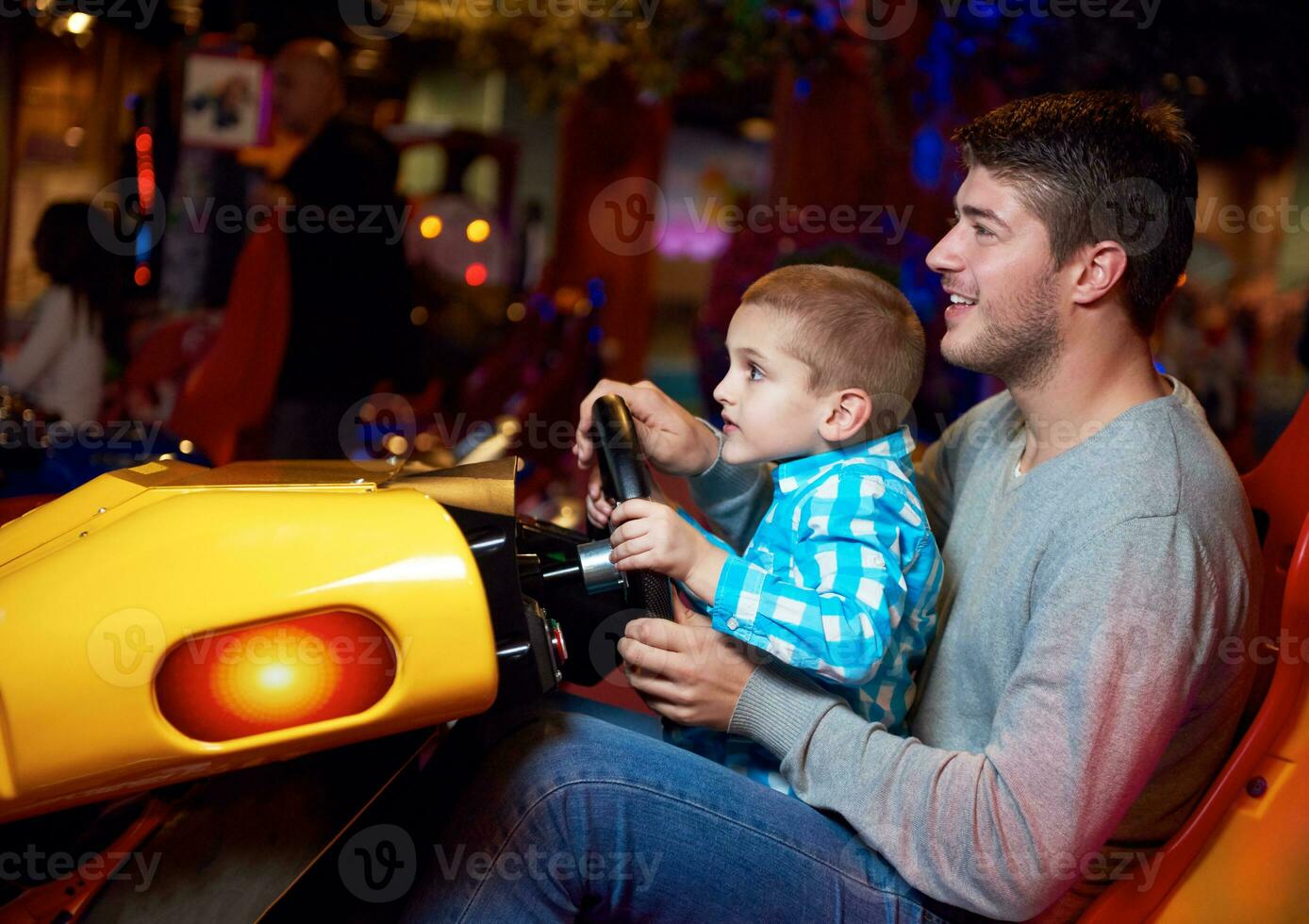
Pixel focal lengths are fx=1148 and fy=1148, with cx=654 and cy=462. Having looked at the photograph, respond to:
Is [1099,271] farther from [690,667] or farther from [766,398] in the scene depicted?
[690,667]

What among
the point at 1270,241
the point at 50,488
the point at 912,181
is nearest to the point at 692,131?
the point at 1270,241

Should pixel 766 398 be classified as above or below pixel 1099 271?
below

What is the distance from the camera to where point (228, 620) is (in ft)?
2.81

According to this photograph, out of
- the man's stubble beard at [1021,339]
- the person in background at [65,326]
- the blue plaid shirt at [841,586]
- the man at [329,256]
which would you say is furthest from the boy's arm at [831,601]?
the person in background at [65,326]

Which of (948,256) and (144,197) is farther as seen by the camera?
(144,197)

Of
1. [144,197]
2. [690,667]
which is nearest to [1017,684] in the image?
[690,667]

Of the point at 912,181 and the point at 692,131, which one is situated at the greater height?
the point at 692,131

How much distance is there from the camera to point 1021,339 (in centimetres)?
126

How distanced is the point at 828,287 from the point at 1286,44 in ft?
8.49

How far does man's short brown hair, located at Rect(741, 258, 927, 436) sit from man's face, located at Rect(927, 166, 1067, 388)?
0.07 m

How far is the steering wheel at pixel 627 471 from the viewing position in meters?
1.18

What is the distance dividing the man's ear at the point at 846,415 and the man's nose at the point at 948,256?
6.5 inches

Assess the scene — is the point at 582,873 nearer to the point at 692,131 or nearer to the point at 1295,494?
the point at 1295,494

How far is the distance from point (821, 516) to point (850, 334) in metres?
0.23
